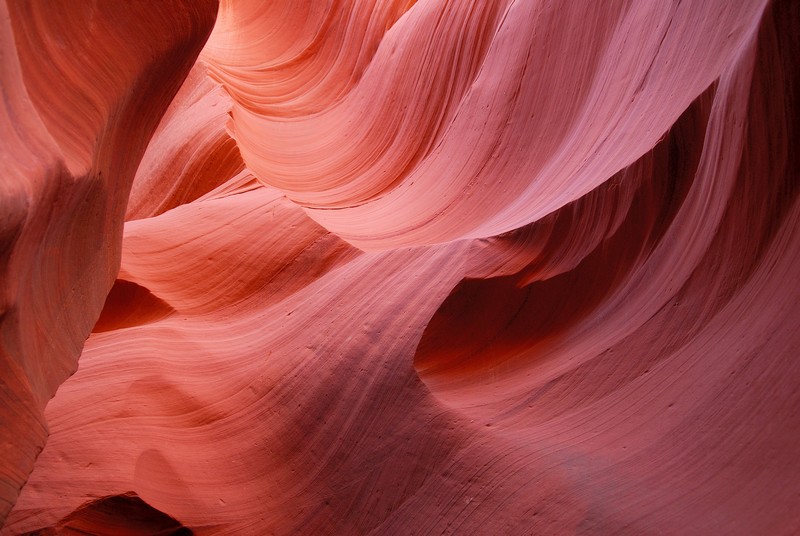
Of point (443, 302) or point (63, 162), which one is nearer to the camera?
point (63, 162)

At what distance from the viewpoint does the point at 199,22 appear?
1884mm

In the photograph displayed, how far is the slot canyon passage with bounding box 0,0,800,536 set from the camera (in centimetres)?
164

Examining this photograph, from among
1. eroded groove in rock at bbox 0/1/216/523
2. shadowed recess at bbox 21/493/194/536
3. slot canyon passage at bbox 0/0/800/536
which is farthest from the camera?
shadowed recess at bbox 21/493/194/536

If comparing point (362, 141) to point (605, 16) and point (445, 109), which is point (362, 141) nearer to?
point (445, 109)

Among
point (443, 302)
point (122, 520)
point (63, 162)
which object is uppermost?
point (443, 302)

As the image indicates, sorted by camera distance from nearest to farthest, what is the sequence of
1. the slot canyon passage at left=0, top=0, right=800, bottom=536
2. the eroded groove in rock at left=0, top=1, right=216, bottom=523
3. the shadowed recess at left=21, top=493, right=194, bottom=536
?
the eroded groove in rock at left=0, top=1, right=216, bottom=523, the slot canyon passage at left=0, top=0, right=800, bottom=536, the shadowed recess at left=21, top=493, right=194, bottom=536

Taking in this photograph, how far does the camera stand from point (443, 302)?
2250 mm

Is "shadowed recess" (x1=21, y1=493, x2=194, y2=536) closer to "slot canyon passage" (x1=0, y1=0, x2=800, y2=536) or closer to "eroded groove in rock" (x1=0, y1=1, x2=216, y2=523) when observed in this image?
"slot canyon passage" (x1=0, y1=0, x2=800, y2=536)

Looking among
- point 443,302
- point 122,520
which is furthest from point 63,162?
point 122,520

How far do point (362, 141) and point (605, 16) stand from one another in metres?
1.25

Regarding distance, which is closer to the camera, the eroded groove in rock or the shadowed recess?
the eroded groove in rock

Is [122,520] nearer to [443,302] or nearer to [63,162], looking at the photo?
[443,302]

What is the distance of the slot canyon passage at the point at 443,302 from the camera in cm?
164

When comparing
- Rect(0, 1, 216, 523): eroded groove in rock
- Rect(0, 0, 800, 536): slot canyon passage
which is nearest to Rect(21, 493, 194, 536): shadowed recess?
Rect(0, 0, 800, 536): slot canyon passage
